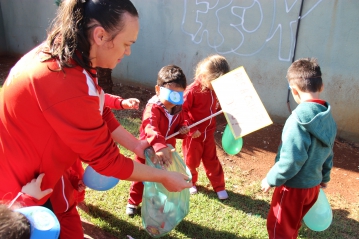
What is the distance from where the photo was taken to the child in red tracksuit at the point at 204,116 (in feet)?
10.7

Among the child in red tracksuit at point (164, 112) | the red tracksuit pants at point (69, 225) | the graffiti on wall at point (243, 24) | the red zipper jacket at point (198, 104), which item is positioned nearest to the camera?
the red tracksuit pants at point (69, 225)

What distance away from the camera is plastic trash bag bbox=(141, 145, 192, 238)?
2541mm

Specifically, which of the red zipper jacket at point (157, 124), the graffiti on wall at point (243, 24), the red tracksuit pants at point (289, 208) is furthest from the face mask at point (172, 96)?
the graffiti on wall at point (243, 24)

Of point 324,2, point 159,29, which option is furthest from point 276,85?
point 159,29

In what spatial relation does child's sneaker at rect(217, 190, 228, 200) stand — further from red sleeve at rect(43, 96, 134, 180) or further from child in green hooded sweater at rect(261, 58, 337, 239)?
red sleeve at rect(43, 96, 134, 180)

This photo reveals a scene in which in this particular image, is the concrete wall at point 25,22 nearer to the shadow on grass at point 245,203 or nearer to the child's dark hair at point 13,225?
the shadow on grass at point 245,203

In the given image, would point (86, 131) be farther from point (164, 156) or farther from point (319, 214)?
point (319, 214)

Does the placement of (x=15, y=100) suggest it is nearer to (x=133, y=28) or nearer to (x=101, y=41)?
(x=101, y=41)

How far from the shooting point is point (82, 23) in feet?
4.84

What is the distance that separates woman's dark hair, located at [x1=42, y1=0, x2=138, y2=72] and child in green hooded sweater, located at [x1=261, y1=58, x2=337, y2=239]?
1.41 metres

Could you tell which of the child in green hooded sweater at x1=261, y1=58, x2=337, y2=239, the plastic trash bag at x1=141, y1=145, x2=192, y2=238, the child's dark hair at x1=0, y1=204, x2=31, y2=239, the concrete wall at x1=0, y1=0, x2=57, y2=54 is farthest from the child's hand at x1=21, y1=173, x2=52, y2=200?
the concrete wall at x1=0, y1=0, x2=57, y2=54

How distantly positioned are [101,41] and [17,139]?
0.65 meters

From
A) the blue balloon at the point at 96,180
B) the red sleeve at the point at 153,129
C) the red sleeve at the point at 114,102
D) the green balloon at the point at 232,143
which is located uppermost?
the red sleeve at the point at 114,102

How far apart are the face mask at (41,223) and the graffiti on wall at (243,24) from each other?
4715 mm
